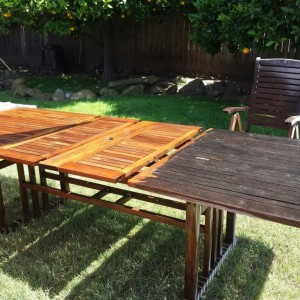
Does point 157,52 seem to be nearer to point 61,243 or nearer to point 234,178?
point 61,243

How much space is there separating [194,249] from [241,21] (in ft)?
13.4

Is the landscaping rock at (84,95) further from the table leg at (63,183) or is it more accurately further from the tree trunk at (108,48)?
the table leg at (63,183)

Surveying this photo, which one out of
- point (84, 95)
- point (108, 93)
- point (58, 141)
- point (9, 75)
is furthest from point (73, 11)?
point (58, 141)

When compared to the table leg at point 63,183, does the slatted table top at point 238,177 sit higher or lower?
higher

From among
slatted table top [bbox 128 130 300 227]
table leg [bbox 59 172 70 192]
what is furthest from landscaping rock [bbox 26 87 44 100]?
slatted table top [bbox 128 130 300 227]

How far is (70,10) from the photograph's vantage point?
22.2 feet

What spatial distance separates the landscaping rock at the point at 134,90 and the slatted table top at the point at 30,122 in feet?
15.9

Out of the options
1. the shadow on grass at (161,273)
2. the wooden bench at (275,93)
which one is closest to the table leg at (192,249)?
the shadow on grass at (161,273)

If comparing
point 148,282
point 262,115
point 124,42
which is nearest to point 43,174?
point 148,282

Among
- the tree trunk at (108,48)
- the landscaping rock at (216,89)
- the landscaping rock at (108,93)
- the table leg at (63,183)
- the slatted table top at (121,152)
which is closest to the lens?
the slatted table top at (121,152)

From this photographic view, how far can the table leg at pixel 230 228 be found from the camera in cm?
261

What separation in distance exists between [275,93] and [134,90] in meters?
5.04

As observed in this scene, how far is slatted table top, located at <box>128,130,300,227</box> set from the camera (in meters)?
1.46

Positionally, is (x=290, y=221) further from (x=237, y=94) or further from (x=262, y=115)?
(x=237, y=94)
